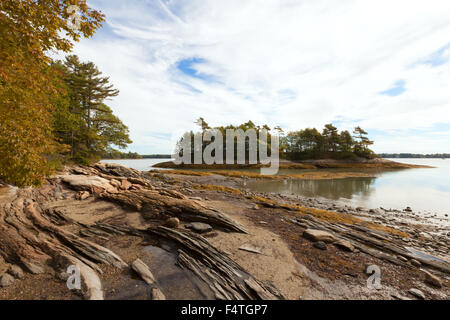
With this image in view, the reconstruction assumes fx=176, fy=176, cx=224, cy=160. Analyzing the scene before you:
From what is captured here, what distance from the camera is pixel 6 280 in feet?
13.2

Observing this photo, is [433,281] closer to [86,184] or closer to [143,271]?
[143,271]

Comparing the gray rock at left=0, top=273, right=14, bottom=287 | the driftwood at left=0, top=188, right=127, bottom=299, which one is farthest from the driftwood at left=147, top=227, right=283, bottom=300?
the gray rock at left=0, top=273, right=14, bottom=287

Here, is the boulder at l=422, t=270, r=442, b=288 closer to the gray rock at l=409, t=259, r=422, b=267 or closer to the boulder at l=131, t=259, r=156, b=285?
the gray rock at l=409, t=259, r=422, b=267

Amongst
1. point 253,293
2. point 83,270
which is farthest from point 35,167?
point 253,293

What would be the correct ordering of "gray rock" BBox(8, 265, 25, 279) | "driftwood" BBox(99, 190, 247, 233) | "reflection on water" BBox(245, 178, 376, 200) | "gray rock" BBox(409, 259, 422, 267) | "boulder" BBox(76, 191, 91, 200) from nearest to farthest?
"gray rock" BBox(8, 265, 25, 279), "gray rock" BBox(409, 259, 422, 267), "driftwood" BBox(99, 190, 247, 233), "boulder" BBox(76, 191, 91, 200), "reflection on water" BBox(245, 178, 376, 200)

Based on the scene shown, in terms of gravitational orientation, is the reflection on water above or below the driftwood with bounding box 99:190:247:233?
below

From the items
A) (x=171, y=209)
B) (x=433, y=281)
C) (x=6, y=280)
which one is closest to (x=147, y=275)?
(x=6, y=280)

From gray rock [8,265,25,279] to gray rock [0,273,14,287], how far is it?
0.09m

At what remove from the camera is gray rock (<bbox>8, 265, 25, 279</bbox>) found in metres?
4.27

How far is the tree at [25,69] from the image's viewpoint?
495 cm

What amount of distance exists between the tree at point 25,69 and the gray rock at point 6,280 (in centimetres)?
316

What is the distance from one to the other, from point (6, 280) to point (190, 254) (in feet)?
13.9

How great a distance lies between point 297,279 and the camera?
15.3 ft
